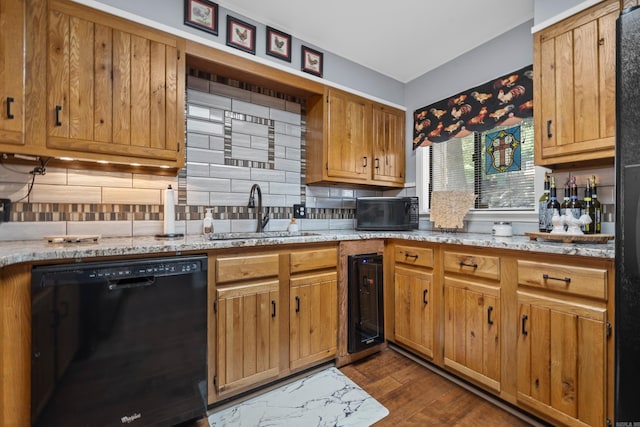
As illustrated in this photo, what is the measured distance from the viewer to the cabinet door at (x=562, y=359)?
Answer: 4.24 ft

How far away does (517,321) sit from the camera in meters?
1.58

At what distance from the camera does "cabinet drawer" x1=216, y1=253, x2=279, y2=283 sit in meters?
1.62

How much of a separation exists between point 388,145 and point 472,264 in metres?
1.51

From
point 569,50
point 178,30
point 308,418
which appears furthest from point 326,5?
point 308,418

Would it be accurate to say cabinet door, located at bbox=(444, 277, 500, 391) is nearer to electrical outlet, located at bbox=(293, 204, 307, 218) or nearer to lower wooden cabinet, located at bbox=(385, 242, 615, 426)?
lower wooden cabinet, located at bbox=(385, 242, 615, 426)

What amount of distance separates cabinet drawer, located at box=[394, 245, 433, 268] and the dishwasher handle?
1699 millimetres

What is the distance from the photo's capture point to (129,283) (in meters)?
1.34

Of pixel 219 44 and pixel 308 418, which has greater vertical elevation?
pixel 219 44

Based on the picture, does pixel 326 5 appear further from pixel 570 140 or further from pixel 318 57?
pixel 570 140

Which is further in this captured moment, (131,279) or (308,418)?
(308,418)

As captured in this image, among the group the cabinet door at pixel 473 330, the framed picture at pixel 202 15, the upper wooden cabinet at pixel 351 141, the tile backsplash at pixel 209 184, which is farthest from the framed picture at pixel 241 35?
the cabinet door at pixel 473 330

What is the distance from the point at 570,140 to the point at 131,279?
2.49 meters

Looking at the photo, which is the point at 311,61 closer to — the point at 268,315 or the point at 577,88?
the point at 577,88

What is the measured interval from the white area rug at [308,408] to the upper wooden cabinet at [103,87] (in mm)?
1537
